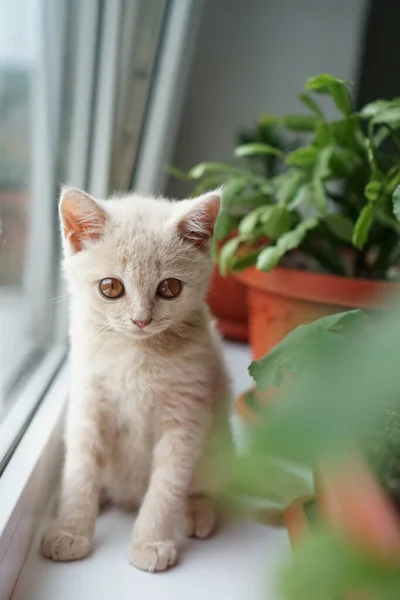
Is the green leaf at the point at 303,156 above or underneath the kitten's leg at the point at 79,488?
above

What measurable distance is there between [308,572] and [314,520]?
0.39 m

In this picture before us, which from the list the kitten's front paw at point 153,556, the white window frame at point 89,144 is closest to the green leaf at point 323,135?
the white window frame at point 89,144

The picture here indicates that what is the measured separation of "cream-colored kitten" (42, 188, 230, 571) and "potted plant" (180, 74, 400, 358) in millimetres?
192

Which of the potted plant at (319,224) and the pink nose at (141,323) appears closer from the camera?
the pink nose at (141,323)

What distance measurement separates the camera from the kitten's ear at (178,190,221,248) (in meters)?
0.70

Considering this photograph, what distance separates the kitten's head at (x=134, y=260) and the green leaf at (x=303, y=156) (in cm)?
24

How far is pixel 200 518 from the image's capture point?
2.47 feet

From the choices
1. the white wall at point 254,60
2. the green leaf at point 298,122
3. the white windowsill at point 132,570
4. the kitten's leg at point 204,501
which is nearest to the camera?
the white windowsill at point 132,570

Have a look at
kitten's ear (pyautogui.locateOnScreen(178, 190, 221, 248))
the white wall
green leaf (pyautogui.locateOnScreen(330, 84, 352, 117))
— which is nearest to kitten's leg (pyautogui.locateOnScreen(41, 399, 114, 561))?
kitten's ear (pyautogui.locateOnScreen(178, 190, 221, 248))

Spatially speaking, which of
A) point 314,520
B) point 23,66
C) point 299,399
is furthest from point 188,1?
point 299,399

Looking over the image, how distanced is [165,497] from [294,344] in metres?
0.29

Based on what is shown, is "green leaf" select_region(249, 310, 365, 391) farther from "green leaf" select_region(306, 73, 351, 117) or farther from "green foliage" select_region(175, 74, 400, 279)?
"green leaf" select_region(306, 73, 351, 117)

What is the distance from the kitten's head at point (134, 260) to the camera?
0.68 meters

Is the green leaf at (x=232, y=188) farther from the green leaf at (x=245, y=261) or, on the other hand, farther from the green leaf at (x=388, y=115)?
the green leaf at (x=388, y=115)
